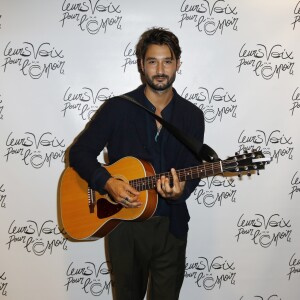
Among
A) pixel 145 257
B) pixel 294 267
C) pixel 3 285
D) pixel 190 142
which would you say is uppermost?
pixel 190 142

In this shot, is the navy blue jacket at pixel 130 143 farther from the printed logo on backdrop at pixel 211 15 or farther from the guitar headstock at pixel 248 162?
the printed logo on backdrop at pixel 211 15

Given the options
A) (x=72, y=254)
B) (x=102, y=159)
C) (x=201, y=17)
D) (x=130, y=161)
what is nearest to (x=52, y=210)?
(x=72, y=254)

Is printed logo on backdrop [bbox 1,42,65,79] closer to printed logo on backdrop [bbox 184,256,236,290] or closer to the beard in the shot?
the beard

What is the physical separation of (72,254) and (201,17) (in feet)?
5.50

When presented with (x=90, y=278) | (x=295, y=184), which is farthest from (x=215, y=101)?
(x=90, y=278)

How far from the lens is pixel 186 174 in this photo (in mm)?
1517

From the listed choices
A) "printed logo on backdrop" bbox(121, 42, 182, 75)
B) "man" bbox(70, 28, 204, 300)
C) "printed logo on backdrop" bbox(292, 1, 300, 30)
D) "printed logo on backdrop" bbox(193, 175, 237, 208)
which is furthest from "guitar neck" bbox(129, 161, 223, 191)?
"printed logo on backdrop" bbox(292, 1, 300, 30)

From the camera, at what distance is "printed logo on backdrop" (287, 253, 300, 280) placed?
7.54 feet

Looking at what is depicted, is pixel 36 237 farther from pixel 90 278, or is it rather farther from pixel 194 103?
pixel 194 103

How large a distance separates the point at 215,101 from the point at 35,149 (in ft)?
3.76

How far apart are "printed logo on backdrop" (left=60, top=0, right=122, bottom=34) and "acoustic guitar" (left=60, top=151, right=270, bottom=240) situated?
2.92ft

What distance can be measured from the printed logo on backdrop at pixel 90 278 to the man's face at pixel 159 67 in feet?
4.16

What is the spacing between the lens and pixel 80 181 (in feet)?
6.03

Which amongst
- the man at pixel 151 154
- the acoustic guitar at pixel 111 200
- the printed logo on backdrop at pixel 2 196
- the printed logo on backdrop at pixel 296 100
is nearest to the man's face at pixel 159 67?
the man at pixel 151 154
